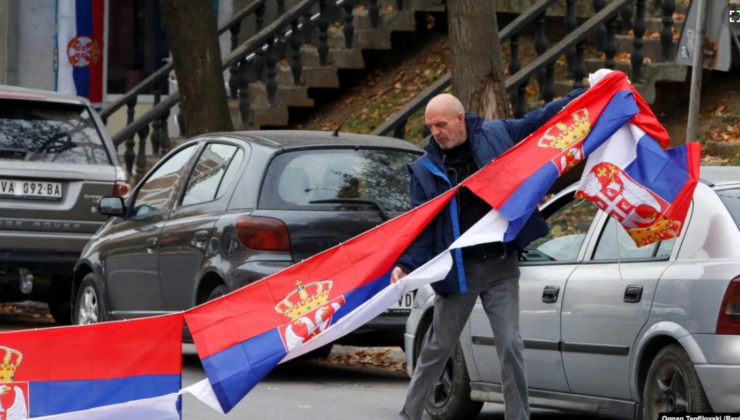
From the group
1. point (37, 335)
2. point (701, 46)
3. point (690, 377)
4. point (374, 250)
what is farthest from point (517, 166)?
point (701, 46)

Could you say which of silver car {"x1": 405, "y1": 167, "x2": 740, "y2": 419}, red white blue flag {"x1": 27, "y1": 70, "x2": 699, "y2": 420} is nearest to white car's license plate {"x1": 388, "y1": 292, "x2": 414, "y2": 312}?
silver car {"x1": 405, "y1": 167, "x2": 740, "y2": 419}

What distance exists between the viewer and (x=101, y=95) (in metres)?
22.4

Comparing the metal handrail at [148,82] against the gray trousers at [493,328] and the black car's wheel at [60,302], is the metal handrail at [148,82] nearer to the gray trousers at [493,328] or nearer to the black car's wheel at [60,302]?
the black car's wheel at [60,302]

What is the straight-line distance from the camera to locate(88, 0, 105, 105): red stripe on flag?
22.1 m

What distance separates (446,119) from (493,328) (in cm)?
112

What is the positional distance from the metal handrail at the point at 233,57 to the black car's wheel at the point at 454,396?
30.8ft

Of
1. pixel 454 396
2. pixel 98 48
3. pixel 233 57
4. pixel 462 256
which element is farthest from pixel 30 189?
pixel 98 48

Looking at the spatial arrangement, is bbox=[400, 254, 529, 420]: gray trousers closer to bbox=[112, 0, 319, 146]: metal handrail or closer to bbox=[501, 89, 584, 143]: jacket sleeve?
bbox=[501, 89, 584, 143]: jacket sleeve

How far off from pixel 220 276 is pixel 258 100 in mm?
9931

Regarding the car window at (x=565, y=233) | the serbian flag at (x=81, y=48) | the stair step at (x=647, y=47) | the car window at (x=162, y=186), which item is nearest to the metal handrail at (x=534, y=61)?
the stair step at (x=647, y=47)

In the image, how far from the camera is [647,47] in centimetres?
1481

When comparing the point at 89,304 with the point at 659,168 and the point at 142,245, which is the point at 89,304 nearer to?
the point at 142,245

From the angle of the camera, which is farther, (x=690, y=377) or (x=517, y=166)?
(x=517, y=166)

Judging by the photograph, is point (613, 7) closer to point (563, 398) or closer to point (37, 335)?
point (563, 398)
